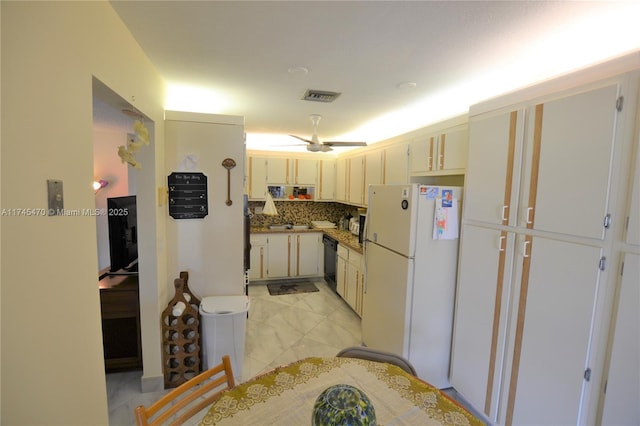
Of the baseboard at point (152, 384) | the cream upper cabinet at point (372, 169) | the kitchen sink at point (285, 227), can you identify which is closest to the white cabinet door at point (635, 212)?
the cream upper cabinet at point (372, 169)

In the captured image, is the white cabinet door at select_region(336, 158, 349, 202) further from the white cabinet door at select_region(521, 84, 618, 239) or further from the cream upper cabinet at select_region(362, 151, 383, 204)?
the white cabinet door at select_region(521, 84, 618, 239)

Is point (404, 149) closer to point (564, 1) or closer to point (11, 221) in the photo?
point (564, 1)

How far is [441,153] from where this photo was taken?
101 inches

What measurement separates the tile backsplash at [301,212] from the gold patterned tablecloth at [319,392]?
12.5ft

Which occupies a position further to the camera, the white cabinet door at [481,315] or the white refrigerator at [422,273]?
the white refrigerator at [422,273]

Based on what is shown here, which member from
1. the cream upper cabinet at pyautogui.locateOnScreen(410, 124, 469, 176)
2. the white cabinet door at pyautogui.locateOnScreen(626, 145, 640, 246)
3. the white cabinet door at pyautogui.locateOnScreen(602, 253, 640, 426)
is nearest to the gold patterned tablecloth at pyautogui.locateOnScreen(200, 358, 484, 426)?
the white cabinet door at pyautogui.locateOnScreen(602, 253, 640, 426)

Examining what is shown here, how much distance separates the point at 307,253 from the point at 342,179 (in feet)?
4.55

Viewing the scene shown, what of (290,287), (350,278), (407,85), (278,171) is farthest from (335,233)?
(407,85)

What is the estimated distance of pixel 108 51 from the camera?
132cm

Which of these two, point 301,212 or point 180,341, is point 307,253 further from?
point 180,341

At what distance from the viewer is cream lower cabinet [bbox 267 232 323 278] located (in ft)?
15.4

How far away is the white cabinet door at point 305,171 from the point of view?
4.98 m

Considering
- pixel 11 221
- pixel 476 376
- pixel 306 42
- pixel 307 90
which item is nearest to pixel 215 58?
pixel 306 42

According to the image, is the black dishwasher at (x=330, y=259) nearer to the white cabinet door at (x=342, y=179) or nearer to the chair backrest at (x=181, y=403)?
the white cabinet door at (x=342, y=179)
